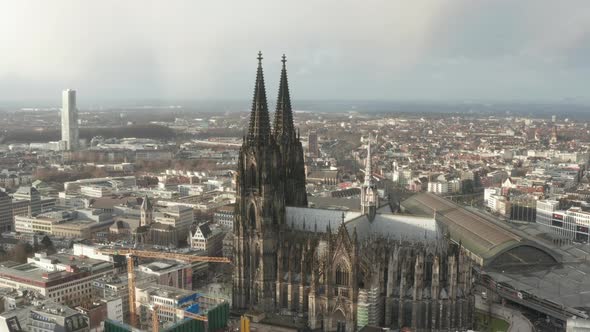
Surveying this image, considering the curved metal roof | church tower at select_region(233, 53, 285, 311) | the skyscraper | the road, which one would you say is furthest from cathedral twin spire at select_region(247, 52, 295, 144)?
the skyscraper

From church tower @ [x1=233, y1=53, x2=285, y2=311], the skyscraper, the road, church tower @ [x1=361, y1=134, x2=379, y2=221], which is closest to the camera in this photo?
the road

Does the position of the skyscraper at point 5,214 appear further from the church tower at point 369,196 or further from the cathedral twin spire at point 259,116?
the church tower at point 369,196

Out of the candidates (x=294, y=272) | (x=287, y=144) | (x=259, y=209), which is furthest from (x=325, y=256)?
(x=287, y=144)

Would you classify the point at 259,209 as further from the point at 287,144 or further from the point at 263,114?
the point at 263,114

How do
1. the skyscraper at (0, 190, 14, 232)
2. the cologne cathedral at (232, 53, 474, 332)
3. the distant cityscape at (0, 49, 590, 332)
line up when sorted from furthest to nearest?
the skyscraper at (0, 190, 14, 232) < the distant cityscape at (0, 49, 590, 332) < the cologne cathedral at (232, 53, 474, 332)

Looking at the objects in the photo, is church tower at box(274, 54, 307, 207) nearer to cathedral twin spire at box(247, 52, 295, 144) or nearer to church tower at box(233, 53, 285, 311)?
cathedral twin spire at box(247, 52, 295, 144)

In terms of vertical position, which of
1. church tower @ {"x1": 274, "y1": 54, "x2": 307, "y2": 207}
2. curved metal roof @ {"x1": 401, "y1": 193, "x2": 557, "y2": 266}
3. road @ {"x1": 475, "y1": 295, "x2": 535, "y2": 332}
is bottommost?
road @ {"x1": 475, "y1": 295, "x2": 535, "y2": 332}

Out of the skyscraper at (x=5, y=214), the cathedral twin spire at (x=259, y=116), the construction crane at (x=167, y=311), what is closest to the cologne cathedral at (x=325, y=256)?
the cathedral twin spire at (x=259, y=116)
